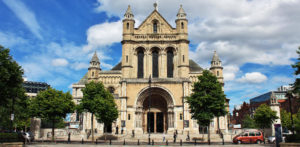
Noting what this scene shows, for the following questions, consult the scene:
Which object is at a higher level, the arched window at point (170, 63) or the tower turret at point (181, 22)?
the tower turret at point (181, 22)

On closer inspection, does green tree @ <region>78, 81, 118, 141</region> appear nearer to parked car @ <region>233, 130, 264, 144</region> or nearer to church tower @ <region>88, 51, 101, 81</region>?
parked car @ <region>233, 130, 264, 144</region>

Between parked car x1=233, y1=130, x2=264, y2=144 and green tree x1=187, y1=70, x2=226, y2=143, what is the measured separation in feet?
12.1

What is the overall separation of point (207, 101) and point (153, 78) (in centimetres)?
1509

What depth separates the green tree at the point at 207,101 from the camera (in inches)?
1262

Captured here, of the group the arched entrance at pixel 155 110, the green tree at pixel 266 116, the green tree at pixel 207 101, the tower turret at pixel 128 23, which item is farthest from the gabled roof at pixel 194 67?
the green tree at pixel 207 101

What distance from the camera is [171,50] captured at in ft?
166

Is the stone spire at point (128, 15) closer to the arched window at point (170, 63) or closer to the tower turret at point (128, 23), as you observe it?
the tower turret at point (128, 23)

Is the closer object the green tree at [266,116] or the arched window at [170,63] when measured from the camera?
the green tree at [266,116]

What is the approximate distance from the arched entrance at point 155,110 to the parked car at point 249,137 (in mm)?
15345

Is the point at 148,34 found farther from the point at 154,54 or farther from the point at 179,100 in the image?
the point at 179,100

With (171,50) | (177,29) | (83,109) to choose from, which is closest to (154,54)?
(171,50)

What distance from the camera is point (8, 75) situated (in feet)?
76.1

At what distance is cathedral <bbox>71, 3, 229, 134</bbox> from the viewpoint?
43.8m

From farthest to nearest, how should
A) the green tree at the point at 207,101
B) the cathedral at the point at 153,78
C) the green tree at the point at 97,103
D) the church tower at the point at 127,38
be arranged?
the church tower at the point at 127,38 < the cathedral at the point at 153,78 < the green tree at the point at 97,103 < the green tree at the point at 207,101
